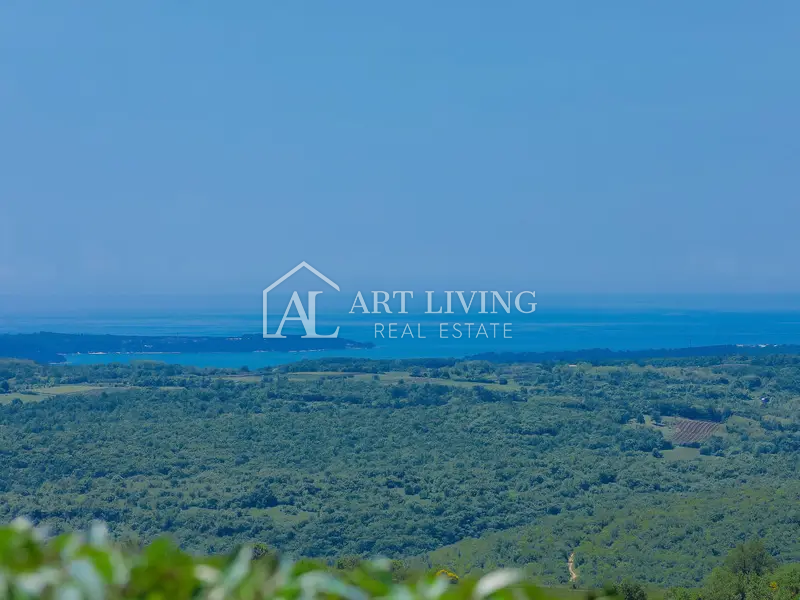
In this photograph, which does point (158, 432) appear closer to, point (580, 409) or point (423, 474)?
point (423, 474)

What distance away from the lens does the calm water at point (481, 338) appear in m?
48.0

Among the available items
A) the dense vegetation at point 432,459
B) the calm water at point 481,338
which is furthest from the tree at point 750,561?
the calm water at point 481,338

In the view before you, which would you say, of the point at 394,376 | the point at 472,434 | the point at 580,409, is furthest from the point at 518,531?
the point at 394,376

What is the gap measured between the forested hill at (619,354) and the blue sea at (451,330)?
8.42ft

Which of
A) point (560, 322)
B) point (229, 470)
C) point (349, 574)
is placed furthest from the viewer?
point (560, 322)

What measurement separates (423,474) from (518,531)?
22.6 feet

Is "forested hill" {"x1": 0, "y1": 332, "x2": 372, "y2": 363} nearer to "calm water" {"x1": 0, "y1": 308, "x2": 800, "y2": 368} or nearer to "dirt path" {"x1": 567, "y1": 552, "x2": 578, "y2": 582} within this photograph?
"calm water" {"x1": 0, "y1": 308, "x2": 800, "y2": 368}

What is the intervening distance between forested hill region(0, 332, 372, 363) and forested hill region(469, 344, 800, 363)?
733 cm

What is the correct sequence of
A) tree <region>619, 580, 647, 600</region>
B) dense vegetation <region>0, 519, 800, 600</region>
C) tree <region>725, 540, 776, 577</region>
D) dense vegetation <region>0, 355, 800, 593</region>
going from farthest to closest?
dense vegetation <region>0, 355, 800, 593</region> < tree <region>725, 540, 776, 577</region> < tree <region>619, 580, 647, 600</region> < dense vegetation <region>0, 519, 800, 600</region>

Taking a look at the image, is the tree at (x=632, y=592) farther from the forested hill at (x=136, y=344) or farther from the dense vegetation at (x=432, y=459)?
the forested hill at (x=136, y=344)

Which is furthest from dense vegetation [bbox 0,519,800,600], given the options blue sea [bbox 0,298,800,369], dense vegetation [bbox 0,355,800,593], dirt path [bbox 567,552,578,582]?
blue sea [bbox 0,298,800,369]

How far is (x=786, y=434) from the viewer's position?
113 ft

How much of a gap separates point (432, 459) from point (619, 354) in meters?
17.7

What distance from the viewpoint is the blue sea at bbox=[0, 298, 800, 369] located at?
157 feet
